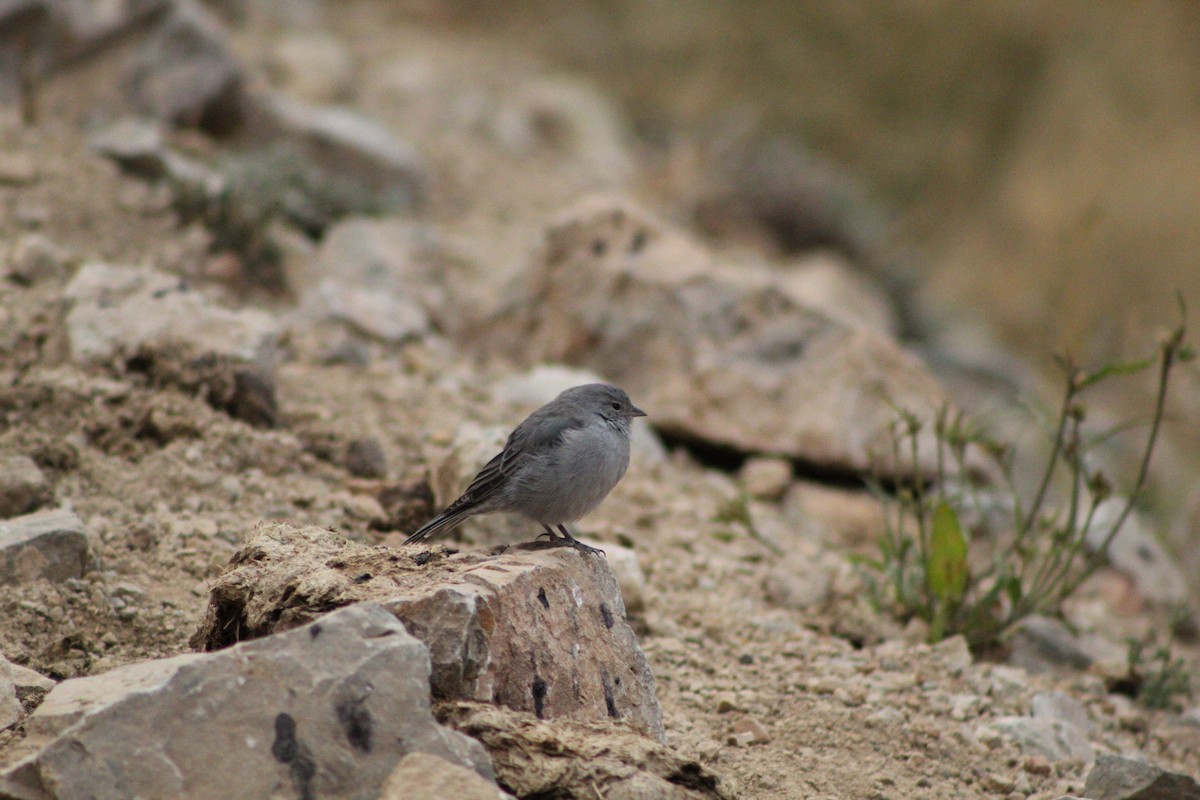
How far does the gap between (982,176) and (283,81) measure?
315 inches

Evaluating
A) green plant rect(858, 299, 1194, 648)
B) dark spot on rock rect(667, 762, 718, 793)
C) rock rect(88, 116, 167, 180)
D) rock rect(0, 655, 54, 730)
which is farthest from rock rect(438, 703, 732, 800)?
rock rect(88, 116, 167, 180)

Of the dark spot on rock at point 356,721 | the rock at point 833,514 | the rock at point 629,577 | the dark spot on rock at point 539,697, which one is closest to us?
the dark spot on rock at point 356,721

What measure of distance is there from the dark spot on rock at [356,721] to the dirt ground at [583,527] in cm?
117

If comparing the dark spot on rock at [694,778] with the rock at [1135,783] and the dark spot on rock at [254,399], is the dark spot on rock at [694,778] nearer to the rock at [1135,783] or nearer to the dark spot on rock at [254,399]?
the rock at [1135,783]

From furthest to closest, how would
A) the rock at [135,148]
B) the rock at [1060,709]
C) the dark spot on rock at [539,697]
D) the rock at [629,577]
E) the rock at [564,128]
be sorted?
the rock at [564,128] < the rock at [135,148] < the rock at [629,577] < the rock at [1060,709] < the dark spot on rock at [539,697]

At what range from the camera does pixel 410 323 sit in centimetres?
741

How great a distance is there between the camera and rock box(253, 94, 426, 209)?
31.2 feet

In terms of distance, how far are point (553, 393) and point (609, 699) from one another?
3.31 metres

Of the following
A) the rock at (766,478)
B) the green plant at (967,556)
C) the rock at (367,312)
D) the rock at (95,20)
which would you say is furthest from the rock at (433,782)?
the rock at (95,20)

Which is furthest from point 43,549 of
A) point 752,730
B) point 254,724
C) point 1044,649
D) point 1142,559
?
point 1142,559

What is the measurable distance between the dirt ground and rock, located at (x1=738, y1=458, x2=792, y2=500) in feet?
0.35

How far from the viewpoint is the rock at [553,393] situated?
679cm

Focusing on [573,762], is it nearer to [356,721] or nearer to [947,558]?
[356,721]

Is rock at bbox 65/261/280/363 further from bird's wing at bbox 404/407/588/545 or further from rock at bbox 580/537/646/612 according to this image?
rock at bbox 580/537/646/612
